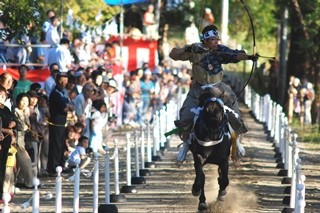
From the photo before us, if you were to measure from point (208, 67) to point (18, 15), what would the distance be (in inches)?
127

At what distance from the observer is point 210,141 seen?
18.7m

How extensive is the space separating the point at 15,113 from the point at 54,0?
54.7 feet

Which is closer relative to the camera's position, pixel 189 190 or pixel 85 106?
pixel 189 190

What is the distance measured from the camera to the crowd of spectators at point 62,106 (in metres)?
20.6

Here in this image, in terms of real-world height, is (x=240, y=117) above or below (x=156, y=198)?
above

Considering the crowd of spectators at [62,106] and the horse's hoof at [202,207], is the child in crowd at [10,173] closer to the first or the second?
the crowd of spectators at [62,106]

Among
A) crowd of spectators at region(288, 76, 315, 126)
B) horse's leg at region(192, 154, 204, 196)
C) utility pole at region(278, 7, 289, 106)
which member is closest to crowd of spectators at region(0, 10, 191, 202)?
horse's leg at region(192, 154, 204, 196)

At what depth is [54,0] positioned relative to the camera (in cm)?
3756

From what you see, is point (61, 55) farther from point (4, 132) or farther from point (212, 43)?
point (212, 43)

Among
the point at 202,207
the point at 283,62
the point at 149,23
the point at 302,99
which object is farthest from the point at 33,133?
the point at 283,62

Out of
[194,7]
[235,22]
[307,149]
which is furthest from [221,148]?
[235,22]

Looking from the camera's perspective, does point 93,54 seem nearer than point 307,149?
No

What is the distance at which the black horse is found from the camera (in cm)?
1855

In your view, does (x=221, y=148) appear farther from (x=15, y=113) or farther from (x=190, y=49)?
(x=15, y=113)
